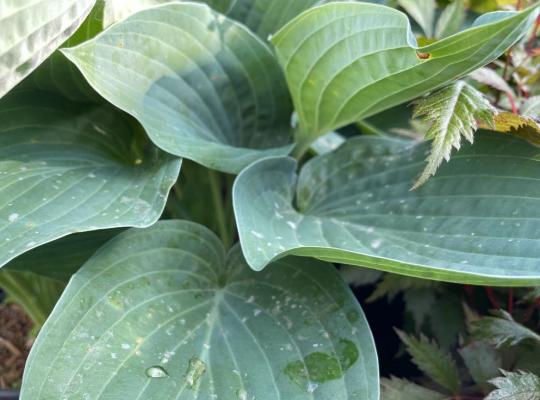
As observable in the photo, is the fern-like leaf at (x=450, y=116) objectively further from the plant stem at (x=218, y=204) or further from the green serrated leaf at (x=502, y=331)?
the plant stem at (x=218, y=204)

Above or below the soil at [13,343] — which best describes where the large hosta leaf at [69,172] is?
above

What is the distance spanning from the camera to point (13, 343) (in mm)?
902

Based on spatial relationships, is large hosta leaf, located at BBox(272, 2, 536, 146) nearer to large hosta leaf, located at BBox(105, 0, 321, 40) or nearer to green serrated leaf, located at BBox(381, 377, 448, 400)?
large hosta leaf, located at BBox(105, 0, 321, 40)

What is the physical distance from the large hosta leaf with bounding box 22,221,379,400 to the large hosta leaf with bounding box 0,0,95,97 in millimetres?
192

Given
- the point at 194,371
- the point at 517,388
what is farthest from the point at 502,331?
the point at 194,371

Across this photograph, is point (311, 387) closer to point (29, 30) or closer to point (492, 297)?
point (492, 297)

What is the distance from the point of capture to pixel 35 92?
2.28 feet

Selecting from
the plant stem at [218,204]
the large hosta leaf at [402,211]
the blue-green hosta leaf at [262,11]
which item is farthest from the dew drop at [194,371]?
the blue-green hosta leaf at [262,11]

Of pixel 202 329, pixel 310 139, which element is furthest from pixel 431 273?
pixel 310 139

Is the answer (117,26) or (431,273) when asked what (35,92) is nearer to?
(117,26)

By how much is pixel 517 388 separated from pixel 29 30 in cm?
56

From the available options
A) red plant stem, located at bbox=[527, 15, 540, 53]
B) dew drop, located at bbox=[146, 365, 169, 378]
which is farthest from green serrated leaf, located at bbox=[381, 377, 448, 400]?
red plant stem, located at bbox=[527, 15, 540, 53]

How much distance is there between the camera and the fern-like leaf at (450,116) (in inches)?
19.9

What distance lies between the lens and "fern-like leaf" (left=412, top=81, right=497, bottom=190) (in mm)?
506
